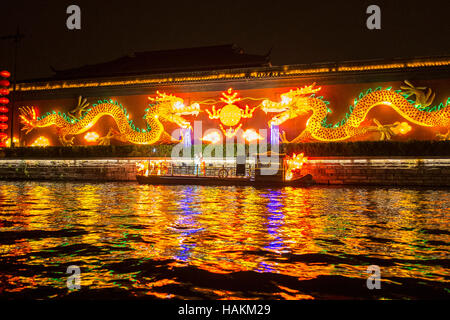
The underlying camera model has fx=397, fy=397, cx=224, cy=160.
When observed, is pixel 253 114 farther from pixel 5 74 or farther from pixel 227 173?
pixel 5 74

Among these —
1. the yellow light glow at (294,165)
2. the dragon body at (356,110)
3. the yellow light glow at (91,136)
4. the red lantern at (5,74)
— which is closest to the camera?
the yellow light glow at (294,165)

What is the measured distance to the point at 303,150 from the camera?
1669 cm

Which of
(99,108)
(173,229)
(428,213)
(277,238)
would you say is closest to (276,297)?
(277,238)

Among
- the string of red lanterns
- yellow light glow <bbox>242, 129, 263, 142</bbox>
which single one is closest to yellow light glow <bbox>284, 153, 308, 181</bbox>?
yellow light glow <bbox>242, 129, 263, 142</bbox>

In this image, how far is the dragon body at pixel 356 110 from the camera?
16.7 m

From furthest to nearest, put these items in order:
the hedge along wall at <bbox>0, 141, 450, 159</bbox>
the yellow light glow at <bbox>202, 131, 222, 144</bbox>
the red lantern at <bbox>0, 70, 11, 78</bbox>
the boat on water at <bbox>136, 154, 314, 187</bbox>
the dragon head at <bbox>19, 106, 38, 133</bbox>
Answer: the dragon head at <bbox>19, 106, 38, 133</bbox> → the red lantern at <bbox>0, 70, 11, 78</bbox> → the yellow light glow at <bbox>202, 131, 222, 144</bbox> → the hedge along wall at <bbox>0, 141, 450, 159</bbox> → the boat on water at <bbox>136, 154, 314, 187</bbox>

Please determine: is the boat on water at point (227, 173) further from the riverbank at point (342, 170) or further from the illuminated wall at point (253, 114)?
the illuminated wall at point (253, 114)

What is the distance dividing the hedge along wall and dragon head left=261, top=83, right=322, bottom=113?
5.79 feet

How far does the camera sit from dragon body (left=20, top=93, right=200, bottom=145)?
62.7 ft

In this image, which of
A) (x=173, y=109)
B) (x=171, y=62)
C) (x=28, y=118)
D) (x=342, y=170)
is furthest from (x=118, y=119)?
(x=342, y=170)

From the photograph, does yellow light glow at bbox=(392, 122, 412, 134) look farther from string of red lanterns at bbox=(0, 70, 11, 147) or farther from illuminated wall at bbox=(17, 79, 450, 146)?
string of red lanterns at bbox=(0, 70, 11, 147)

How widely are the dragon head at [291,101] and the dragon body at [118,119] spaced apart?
343cm

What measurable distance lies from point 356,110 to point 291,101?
285 centimetres

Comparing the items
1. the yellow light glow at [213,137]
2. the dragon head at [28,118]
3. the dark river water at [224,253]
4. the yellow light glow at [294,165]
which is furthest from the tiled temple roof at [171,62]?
the dark river water at [224,253]
